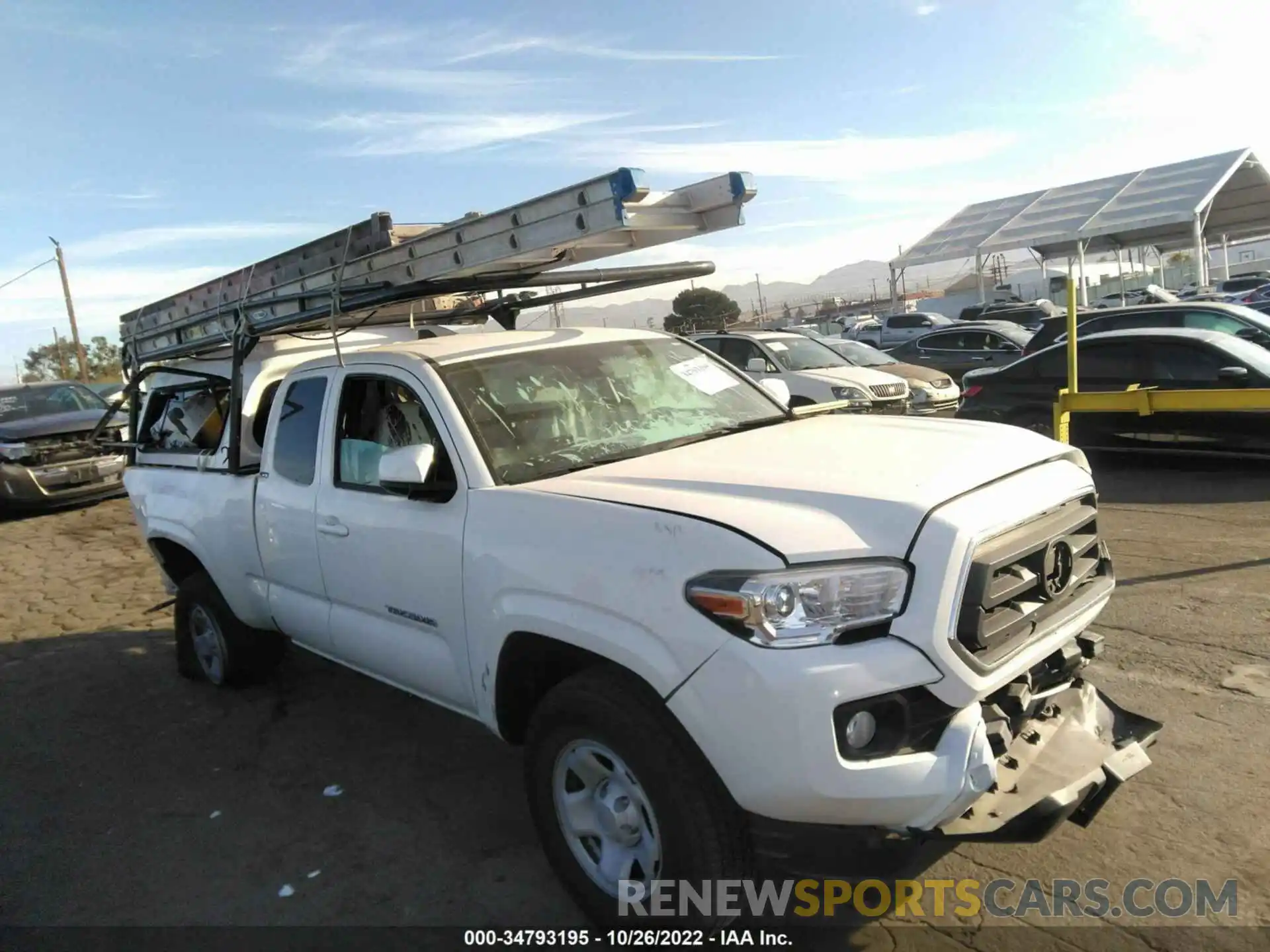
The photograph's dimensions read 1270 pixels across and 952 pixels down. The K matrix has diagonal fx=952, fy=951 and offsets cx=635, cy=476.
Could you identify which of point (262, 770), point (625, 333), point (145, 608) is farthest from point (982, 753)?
point (145, 608)

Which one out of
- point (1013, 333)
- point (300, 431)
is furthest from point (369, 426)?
point (1013, 333)

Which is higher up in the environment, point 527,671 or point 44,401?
point 44,401

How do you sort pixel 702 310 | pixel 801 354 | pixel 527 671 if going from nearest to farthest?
pixel 527 671, pixel 801 354, pixel 702 310

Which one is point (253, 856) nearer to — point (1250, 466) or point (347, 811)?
point (347, 811)

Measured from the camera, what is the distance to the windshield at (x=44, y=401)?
13.6 m

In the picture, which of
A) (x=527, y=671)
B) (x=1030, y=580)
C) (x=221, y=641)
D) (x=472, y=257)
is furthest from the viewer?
(x=221, y=641)

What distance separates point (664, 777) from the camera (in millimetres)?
2611

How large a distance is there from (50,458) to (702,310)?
38.0 meters

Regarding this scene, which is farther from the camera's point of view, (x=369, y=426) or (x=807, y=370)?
(x=807, y=370)

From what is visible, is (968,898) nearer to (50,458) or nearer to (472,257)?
(472,257)

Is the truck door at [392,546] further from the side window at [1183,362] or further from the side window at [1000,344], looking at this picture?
the side window at [1000,344]

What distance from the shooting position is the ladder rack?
345cm

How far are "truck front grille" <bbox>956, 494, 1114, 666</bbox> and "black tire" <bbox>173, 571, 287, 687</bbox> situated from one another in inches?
152

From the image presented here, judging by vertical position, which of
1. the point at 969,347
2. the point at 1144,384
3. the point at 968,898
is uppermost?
the point at 969,347
